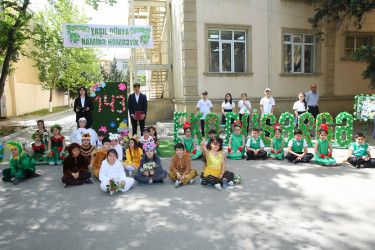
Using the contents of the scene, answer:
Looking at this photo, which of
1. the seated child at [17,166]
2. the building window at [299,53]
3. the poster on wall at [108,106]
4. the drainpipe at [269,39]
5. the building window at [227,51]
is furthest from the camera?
the building window at [299,53]

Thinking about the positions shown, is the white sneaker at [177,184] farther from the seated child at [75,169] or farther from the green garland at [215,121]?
the green garland at [215,121]

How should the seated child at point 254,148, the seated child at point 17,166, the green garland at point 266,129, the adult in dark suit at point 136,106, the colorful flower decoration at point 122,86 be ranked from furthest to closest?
the colorful flower decoration at point 122,86, the adult in dark suit at point 136,106, the green garland at point 266,129, the seated child at point 254,148, the seated child at point 17,166

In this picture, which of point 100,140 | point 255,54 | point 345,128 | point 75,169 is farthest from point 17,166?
point 255,54

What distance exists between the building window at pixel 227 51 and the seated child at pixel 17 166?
31.6 ft

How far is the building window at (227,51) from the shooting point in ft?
46.1

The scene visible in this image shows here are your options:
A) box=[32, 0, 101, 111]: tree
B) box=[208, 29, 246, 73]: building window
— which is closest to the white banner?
box=[208, 29, 246, 73]: building window

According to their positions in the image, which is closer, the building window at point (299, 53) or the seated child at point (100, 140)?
the seated child at point (100, 140)

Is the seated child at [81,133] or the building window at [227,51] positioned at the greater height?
the building window at [227,51]

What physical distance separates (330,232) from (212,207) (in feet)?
5.65

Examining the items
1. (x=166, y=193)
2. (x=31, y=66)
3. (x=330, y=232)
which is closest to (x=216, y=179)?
(x=166, y=193)

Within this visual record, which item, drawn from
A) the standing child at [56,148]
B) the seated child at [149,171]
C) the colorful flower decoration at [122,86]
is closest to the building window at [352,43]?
the colorful flower decoration at [122,86]

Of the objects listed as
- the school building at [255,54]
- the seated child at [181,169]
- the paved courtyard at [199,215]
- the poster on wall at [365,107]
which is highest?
the school building at [255,54]

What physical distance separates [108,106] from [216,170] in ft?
18.1

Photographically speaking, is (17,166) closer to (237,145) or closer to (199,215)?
(199,215)
